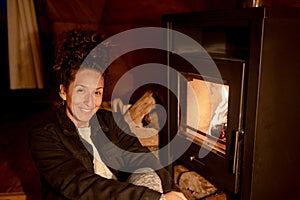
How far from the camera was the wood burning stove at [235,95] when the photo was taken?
2.90 feet

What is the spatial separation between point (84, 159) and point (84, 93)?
0.22 metres

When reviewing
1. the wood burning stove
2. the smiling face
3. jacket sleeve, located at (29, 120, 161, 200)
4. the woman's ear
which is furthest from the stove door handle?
the woman's ear

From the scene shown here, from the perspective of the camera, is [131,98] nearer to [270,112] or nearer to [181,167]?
[181,167]

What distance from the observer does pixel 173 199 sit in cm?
83

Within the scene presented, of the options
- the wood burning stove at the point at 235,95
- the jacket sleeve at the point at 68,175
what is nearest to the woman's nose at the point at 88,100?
the jacket sleeve at the point at 68,175

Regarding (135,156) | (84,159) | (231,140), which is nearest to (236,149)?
(231,140)

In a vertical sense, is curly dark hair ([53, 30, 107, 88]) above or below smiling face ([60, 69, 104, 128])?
above

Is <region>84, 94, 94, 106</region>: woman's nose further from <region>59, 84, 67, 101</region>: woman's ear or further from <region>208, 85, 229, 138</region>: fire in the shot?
<region>208, 85, 229, 138</region>: fire

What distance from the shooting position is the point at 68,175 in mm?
873

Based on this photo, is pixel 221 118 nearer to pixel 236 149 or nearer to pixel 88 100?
pixel 236 149

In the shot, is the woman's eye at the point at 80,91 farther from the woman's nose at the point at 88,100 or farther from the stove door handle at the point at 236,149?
the stove door handle at the point at 236,149

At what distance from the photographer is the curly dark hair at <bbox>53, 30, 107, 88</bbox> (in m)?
1.04

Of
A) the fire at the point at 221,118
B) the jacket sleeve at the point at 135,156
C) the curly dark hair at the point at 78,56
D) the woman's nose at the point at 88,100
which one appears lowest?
the jacket sleeve at the point at 135,156

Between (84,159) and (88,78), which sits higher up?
(88,78)
